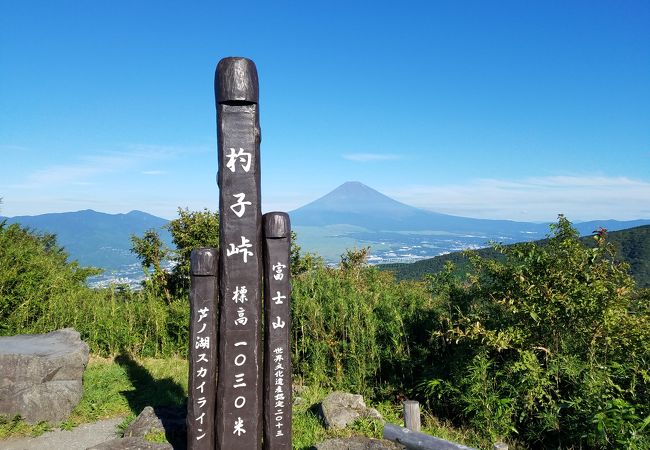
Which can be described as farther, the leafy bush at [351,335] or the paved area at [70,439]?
the leafy bush at [351,335]

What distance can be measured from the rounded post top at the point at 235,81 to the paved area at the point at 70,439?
444 centimetres

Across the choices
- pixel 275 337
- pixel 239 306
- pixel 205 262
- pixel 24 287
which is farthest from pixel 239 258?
pixel 24 287

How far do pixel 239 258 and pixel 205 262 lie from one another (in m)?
0.35

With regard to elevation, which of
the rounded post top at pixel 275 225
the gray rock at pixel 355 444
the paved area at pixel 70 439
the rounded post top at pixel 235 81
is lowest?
the paved area at pixel 70 439

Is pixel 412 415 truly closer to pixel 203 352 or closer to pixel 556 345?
pixel 556 345

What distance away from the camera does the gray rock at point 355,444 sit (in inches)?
189

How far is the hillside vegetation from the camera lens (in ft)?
16.6

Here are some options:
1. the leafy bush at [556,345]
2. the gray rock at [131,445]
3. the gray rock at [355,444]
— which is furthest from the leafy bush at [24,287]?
the leafy bush at [556,345]

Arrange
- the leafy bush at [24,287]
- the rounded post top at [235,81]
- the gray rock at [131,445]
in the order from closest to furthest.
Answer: the rounded post top at [235,81]
the gray rock at [131,445]
the leafy bush at [24,287]

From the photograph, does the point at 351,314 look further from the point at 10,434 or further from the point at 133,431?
the point at 10,434

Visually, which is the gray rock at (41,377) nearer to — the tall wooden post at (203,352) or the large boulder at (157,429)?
the large boulder at (157,429)

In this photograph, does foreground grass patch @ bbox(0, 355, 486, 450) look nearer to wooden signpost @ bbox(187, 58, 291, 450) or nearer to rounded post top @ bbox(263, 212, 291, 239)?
wooden signpost @ bbox(187, 58, 291, 450)

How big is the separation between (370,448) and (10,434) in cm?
460

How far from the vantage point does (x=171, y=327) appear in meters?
9.54
